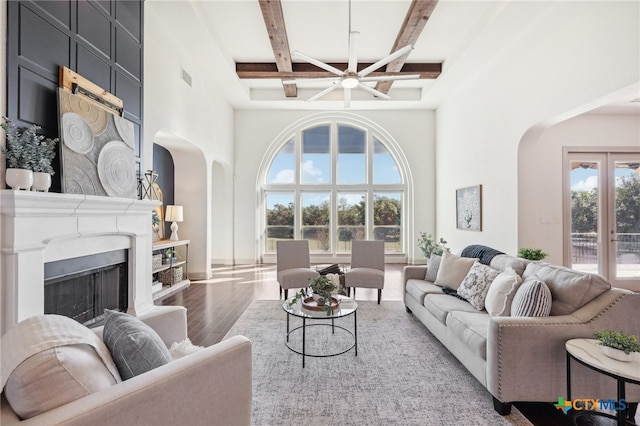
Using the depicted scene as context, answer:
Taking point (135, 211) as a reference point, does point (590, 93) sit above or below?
above

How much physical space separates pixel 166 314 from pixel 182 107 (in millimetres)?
3736

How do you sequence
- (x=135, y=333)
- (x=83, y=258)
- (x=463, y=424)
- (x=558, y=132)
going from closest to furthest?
1. (x=135, y=333)
2. (x=463, y=424)
3. (x=83, y=258)
4. (x=558, y=132)

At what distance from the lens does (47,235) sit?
2.22 m

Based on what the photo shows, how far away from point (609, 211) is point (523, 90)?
248 cm

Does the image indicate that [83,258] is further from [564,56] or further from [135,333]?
[564,56]

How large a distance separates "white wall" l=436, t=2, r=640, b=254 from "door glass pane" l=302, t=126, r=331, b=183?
2.87m

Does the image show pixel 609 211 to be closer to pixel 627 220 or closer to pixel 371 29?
pixel 627 220

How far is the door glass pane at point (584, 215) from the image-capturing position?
179 inches

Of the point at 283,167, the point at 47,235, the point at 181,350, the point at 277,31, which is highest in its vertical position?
the point at 277,31

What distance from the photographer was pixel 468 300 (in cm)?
290

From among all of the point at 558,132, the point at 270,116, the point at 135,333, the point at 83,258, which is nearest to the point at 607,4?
the point at 558,132

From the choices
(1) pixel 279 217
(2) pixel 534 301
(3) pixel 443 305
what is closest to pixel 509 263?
(3) pixel 443 305

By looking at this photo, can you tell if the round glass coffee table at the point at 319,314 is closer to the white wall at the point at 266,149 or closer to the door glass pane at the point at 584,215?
the door glass pane at the point at 584,215

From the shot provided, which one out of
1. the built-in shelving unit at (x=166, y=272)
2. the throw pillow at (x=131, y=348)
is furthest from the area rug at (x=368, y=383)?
the built-in shelving unit at (x=166, y=272)
